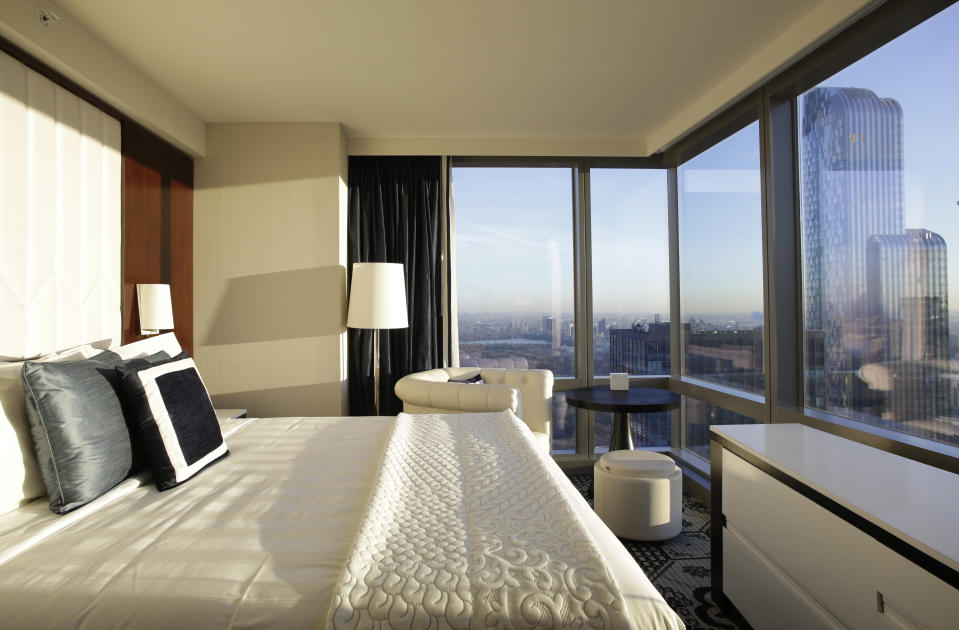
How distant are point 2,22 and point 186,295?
1.83 m

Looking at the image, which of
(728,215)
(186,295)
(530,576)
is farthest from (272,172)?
(530,576)

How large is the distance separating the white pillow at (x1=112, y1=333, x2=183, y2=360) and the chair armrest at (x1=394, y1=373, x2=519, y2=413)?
1298mm

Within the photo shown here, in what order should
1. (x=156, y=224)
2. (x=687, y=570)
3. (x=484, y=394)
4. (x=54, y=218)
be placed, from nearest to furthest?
(x=54, y=218)
(x=687, y=570)
(x=484, y=394)
(x=156, y=224)

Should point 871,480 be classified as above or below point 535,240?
below

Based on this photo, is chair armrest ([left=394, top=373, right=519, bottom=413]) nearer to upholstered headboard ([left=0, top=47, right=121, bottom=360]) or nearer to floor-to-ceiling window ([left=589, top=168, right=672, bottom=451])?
floor-to-ceiling window ([left=589, top=168, right=672, bottom=451])

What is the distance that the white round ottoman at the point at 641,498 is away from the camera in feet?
8.86

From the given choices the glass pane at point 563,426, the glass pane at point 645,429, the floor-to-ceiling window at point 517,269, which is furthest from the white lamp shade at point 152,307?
the glass pane at point 645,429

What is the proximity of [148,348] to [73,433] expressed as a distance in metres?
0.71

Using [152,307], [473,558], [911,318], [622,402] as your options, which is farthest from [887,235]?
[152,307]

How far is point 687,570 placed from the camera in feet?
8.20

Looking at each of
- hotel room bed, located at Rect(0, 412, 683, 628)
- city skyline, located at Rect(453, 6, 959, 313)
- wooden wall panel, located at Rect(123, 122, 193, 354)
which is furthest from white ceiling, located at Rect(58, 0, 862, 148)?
hotel room bed, located at Rect(0, 412, 683, 628)

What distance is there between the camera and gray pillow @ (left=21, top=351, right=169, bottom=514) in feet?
4.66

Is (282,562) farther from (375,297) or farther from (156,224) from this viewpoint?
(156,224)

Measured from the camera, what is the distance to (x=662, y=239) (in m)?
4.23
